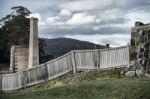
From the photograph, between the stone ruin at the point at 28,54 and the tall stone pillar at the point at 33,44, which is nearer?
the tall stone pillar at the point at 33,44

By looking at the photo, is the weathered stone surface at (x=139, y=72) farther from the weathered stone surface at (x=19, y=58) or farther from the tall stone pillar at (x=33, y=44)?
the weathered stone surface at (x=19, y=58)

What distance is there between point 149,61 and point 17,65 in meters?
13.4

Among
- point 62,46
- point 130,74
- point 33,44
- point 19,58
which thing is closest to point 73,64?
point 130,74

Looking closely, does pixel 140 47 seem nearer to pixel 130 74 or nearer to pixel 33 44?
pixel 130 74

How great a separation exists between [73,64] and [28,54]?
22.2 ft

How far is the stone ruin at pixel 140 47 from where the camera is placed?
60.7ft

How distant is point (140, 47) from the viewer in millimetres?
19047

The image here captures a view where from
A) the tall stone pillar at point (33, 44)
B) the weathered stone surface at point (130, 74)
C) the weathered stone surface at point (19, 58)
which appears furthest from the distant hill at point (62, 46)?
the weathered stone surface at point (130, 74)

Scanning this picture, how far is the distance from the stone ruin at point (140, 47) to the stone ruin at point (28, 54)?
9516mm

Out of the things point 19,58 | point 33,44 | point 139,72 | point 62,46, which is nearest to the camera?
Result: point 139,72

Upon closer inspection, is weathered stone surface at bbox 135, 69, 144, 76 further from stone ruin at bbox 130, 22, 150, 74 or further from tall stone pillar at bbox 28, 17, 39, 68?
tall stone pillar at bbox 28, 17, 39, 68

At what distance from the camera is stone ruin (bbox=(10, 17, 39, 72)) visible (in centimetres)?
2847

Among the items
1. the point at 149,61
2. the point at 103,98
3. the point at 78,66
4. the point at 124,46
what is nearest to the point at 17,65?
the point at 78,66

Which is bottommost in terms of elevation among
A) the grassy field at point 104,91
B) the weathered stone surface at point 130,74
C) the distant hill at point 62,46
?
the grassy field at point 104,91
